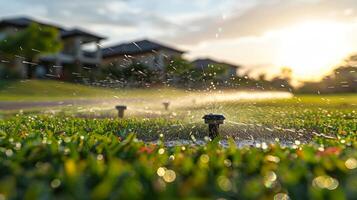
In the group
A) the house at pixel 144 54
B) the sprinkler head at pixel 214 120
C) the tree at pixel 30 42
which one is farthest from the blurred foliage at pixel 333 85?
the sprinkler head at pixel 214 120

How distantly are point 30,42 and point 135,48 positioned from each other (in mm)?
22528

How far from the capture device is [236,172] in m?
3.49

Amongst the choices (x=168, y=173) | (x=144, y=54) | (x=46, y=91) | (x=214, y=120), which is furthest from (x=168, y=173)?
(x=144, y=54)

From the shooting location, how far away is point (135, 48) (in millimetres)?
62875

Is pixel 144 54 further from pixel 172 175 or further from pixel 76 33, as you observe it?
pixel 172 175

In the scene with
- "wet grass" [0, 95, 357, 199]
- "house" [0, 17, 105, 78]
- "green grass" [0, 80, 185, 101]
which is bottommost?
"green grass" [0, 80, 185, 101]

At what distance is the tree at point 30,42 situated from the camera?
136 feet

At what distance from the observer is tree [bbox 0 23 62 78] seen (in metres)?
41.4

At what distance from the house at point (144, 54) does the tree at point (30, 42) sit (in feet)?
42.8

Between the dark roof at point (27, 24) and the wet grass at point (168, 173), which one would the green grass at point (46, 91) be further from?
the wet grass at point (168, 173)

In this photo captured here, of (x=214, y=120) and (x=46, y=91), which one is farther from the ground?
(x=214, y=120)

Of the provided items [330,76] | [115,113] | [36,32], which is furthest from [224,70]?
[115,113]

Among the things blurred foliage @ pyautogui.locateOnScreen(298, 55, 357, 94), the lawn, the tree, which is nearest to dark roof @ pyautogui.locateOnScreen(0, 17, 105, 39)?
the tree

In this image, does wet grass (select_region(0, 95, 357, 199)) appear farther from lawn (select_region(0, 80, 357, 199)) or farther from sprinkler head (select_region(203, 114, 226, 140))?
sprinkler head (select_region(203, 114, 226, 140))
